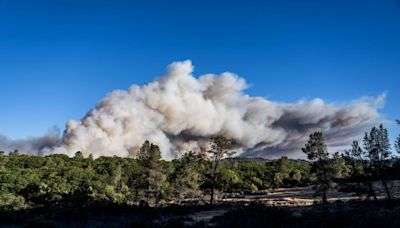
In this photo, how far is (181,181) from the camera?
7950 centimetres

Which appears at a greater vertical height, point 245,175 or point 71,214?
point 245,175

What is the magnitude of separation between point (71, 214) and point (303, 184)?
4152 inches

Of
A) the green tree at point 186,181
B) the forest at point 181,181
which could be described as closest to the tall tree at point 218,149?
the forest at point 181,181

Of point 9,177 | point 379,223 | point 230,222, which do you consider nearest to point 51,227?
point 230,222

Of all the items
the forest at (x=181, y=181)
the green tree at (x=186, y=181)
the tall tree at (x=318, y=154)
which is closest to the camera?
the forest at (x=181, y=181)

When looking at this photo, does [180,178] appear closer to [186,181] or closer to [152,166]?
[186,181]

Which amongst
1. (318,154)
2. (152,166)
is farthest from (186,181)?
(318,154)

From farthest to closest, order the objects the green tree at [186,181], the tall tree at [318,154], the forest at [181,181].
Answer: the green tree at [186,181] → the tall tree at [318,154] → the forest at [181,181]

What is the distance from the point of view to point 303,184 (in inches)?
4813

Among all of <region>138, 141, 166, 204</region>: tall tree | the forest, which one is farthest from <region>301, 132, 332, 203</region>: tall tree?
<region>138, 141, 166, 204</region>: tall tree

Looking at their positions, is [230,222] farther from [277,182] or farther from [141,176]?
[277,182]

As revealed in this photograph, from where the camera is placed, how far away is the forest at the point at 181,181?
48981 mm

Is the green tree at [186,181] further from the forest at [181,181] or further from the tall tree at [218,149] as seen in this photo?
the tall tree at [218,149]

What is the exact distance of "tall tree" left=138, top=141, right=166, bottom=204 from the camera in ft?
236
